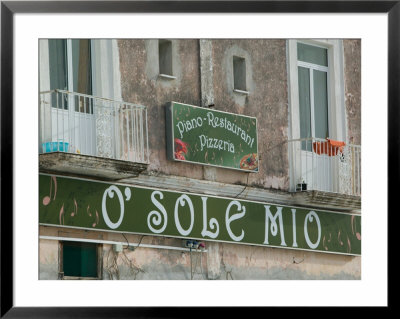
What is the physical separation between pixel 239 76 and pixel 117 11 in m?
3.84

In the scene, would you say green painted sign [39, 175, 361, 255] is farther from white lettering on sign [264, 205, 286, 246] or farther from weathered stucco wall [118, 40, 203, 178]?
weathered stucco wall [118, 40, 203, 178]

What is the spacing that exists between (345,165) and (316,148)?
0.45m

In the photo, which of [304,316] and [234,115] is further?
[234,115]

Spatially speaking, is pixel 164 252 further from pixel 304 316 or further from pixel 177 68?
pixel 304 316

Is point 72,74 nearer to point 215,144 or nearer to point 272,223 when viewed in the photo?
point 215,144

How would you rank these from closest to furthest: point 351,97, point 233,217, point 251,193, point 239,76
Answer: point 351,97 → point 233,217 → point 251,193 → point 239,76

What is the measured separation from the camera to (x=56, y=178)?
26.7ft

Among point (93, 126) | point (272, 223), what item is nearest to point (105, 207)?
point (93, 126)

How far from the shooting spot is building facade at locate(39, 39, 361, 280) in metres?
8.31

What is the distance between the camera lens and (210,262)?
29.5 feet

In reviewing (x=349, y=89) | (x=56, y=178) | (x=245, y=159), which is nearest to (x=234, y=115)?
(x=245, y=159)

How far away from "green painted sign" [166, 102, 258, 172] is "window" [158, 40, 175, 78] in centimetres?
26

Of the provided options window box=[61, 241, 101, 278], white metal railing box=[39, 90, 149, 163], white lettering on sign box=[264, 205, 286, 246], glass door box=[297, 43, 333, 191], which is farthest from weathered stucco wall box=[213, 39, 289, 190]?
window box=[61, 241, 101, 278]

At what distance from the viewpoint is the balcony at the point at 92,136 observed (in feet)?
27.0
